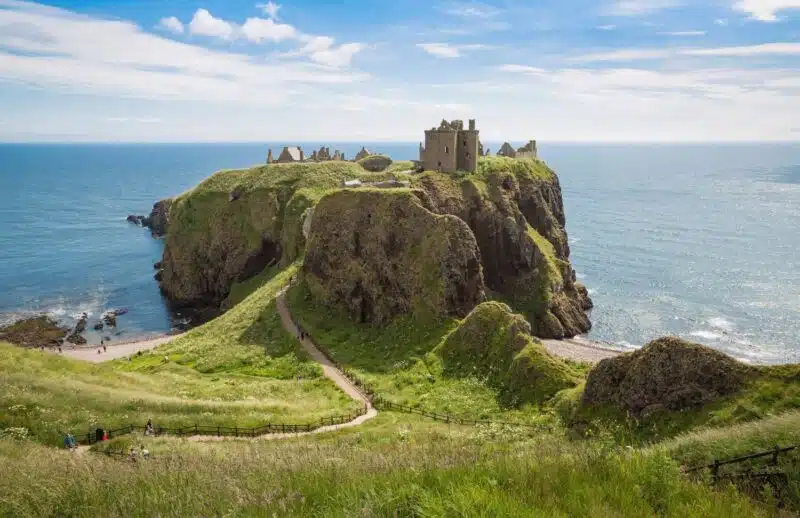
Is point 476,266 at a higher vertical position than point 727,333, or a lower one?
higher

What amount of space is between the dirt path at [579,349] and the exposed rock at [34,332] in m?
68.6

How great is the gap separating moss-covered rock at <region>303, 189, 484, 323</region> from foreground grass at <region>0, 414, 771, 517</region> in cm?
4377

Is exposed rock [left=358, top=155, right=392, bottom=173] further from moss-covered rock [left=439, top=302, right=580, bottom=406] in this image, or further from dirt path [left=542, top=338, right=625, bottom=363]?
moss-covered rock [left=439, top=302, right=580, bottom=406]

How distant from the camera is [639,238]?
149 meters

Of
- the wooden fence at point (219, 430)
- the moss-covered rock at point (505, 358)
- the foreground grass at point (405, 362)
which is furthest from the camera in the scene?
the foreground grass at point (405, 362)

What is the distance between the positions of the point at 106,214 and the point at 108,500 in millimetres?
206088

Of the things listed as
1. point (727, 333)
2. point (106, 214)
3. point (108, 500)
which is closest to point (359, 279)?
point (108, 500)

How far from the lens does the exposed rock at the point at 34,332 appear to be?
7838 centimetres

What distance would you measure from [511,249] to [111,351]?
57824 millimetres

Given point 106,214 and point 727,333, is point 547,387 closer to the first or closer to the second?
point 727,333

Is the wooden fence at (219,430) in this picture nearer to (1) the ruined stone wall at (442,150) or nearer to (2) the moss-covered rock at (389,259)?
(2) the moss-covered rock at (389,259)

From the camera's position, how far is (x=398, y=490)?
31.9 ft

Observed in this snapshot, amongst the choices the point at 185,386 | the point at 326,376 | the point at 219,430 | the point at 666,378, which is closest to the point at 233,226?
the point at 185,386

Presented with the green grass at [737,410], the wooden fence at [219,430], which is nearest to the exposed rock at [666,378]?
the green grass at [737,410]
